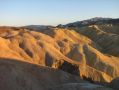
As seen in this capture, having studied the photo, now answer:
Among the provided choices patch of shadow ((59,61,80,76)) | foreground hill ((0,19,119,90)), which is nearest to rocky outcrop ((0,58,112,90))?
foreground hill ((0,19,119,90))

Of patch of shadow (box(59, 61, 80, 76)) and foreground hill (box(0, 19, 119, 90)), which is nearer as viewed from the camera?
foreground hill (box(0, 19, 119, 90))

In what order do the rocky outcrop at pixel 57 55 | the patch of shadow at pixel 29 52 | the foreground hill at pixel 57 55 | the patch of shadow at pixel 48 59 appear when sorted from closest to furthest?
the foreground hill at pixel 57 55 < the rocky outcrop at pixel 57 55 < the patch of shadow at pixel 29 52 < the patch of shadow at pixel 48 59

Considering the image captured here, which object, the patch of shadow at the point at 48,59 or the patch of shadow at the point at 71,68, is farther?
the patch of shadow at the point at 48,59

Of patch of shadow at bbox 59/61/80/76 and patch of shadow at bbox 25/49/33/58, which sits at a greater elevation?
patch of shadow at bbox 25/49/33/58

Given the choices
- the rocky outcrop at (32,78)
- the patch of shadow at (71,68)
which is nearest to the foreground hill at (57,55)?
the patch of shadow at (71,68)

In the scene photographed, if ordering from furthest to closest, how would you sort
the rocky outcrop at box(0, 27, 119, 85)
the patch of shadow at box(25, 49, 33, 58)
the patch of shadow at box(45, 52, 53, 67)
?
1. the patch of shadow at box(45, 52, 53, 67)
2. the patch of shadow at box(25, 49, 33, 58)
3. the rocky outcrop at box(0, 27, 119, 85)

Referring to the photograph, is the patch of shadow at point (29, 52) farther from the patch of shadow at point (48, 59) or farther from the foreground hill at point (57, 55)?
the patch of shadow at point (48, 59)

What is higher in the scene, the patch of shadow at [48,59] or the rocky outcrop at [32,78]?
the rocky outcrop at [32,78]

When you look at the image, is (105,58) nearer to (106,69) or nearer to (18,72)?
(106,69)

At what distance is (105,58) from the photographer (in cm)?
8462

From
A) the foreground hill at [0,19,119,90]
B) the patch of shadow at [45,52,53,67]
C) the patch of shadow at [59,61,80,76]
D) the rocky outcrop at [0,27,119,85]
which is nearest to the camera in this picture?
the foreground hill at [0,19,119,90]

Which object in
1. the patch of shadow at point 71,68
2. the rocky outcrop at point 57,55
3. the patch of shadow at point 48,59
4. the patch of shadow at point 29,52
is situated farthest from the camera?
the patch of shadow at point 48,59

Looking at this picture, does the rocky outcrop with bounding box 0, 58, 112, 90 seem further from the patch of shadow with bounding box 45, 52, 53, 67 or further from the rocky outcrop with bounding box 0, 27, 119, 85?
the patch of shadow with bounding box 45, 52, 53, 67

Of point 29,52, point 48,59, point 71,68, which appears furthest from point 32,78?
point 48,59
